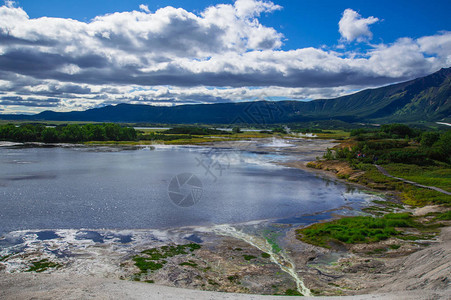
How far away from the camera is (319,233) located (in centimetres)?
2350

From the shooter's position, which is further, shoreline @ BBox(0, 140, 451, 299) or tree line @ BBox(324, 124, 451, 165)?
tree line @ BBox(324, 124, 451, 165)

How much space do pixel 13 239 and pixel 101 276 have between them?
967cm

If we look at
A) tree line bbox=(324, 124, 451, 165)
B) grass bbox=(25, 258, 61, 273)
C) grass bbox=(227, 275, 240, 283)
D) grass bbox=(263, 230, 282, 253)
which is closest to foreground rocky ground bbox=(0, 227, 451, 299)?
grass bbox=(227, 275, 240, 283)

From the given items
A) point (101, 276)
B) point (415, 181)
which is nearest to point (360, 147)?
point (415, 181)

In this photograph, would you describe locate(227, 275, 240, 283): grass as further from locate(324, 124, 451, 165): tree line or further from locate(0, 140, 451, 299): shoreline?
locate(324, 124, 451, 165): tree line

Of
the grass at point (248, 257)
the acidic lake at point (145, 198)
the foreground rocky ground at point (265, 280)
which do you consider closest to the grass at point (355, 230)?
the foreground rocky ground at point (265, 280)

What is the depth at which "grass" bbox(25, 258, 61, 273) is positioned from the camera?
1684cm

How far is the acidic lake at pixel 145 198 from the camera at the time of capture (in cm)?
2730

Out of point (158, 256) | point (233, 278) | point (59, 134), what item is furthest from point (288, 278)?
point (59, 134)

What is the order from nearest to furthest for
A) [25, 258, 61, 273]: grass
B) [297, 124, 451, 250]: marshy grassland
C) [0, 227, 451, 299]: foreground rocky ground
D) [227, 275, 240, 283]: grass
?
1. [0, 227, 451, 299]: foreground rocky ground
2. [227, 275, 240, 283]: grass
3. [25, 258, 61, 273]: grass
4. [297, 124, 451, 250]: marshy grassland

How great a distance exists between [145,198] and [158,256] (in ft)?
57.5

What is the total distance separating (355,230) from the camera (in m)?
23.2

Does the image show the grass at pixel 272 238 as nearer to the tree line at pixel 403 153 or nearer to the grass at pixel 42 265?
the grass at pixel 42 265

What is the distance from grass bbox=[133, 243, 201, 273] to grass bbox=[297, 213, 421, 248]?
8.67m
